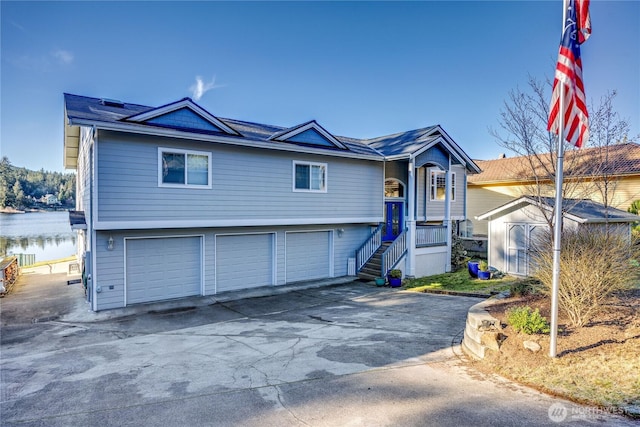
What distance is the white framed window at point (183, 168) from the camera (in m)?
11.4

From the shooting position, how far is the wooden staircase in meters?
15.7

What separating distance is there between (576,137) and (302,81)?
1947cm

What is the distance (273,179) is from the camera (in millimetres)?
13797

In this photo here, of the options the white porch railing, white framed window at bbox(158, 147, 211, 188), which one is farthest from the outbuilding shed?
white framed window at bbox(158, 147, 211, 188)

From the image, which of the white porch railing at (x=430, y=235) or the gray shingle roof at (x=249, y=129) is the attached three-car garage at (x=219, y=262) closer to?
the gray shingle roof at (x=249, y=129)

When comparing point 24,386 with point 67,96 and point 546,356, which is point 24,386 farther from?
point 67,96

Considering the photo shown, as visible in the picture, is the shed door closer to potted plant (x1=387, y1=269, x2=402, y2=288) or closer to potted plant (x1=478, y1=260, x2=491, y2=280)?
potted plant (x1=478, y1=260, x2=491, y2=280)

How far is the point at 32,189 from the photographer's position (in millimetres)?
70812

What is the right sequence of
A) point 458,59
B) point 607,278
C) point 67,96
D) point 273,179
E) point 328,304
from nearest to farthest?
1. point 607,278
2. point 328,304
3. point 67,96
4. point 273,179
5. point 458,59

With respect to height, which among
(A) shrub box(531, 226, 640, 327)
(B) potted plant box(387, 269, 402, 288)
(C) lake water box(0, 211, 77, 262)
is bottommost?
(C) lake water box(0, 211, 77, 262)

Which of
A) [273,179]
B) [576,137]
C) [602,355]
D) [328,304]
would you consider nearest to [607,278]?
[602,355]

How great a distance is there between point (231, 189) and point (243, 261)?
2.85m

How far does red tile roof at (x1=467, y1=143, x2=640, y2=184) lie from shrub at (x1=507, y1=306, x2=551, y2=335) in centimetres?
586

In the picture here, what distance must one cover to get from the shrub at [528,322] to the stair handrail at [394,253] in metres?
8.73
